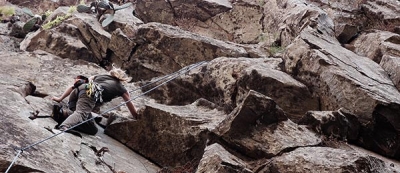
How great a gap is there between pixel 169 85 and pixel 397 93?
18.1ft

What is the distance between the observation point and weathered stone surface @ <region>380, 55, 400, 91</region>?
386 inches

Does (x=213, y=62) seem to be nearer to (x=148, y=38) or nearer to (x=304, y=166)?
(x=148, y=38)

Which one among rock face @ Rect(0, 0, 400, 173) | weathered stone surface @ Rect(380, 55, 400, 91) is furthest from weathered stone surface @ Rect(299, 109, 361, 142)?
weathered stone surface @ Rect(380, 55, 400, 91)

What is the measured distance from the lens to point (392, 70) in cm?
1018

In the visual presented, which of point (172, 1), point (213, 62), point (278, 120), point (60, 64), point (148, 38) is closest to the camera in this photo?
point (278, 120)

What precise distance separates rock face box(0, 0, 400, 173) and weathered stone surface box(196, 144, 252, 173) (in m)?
0.02

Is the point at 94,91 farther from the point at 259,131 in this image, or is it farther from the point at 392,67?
the point at 392,67

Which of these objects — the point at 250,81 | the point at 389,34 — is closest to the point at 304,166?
the point at 250,81

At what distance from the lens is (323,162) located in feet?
20.2

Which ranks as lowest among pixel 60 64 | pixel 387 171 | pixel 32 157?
pixel 60 64

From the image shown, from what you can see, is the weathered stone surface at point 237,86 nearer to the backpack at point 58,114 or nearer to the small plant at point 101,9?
the backpack at point 58,114

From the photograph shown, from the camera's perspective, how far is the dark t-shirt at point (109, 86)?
30.3 feet

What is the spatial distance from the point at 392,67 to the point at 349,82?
2188 mm

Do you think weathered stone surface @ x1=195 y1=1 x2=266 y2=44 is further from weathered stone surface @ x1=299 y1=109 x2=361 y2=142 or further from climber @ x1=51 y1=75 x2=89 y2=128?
weathered stone surface @ x1=299 y1=109 x2=361 y2=142
